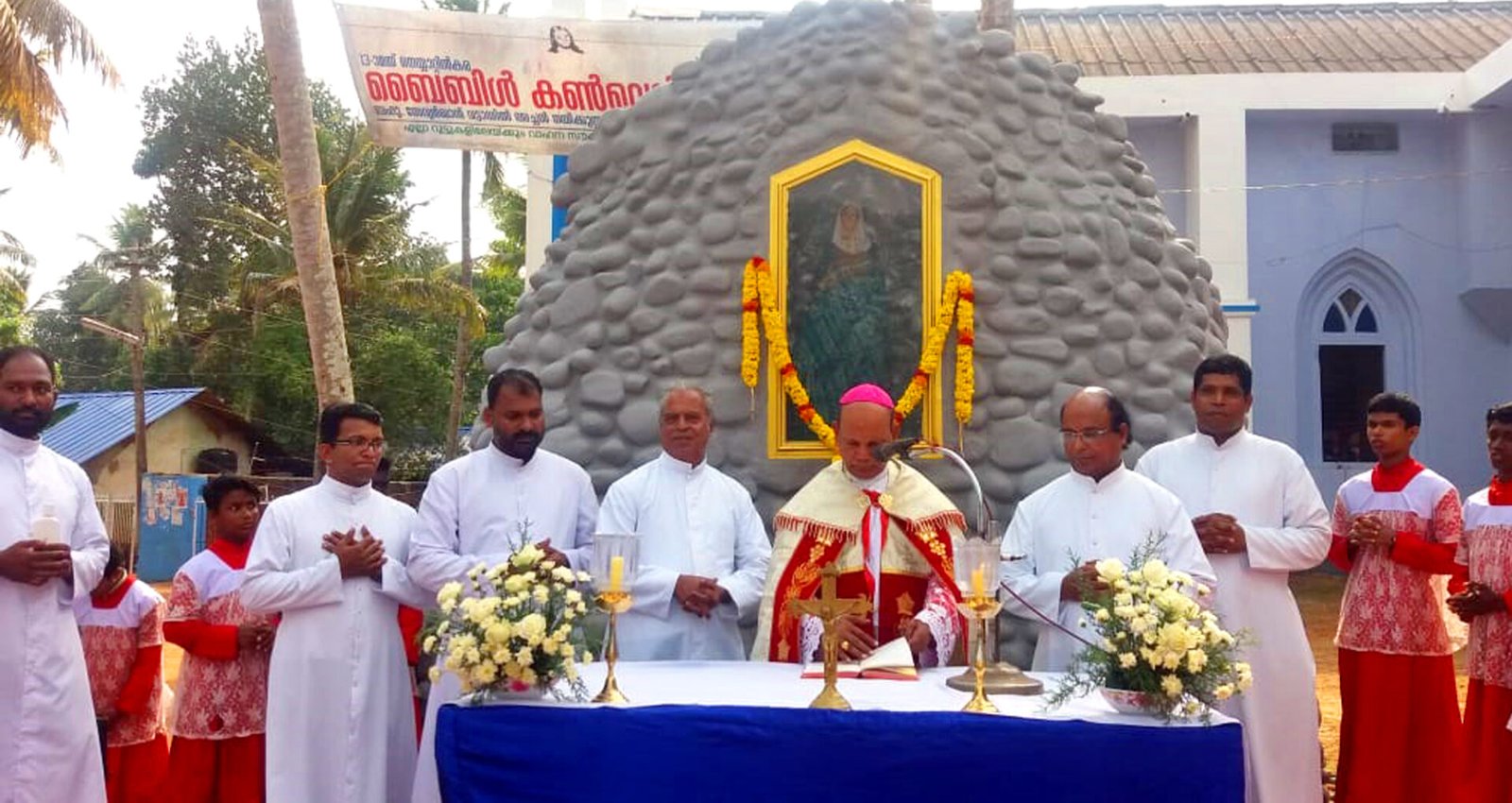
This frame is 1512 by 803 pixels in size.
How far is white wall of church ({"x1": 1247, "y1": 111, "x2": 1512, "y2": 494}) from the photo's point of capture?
1653 cm

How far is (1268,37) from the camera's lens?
60.4ft

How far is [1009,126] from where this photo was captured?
7176 mm

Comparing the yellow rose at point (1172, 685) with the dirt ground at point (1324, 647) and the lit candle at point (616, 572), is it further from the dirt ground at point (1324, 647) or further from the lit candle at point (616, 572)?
the dirt ground at point (1324, 647)

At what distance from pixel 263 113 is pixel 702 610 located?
25812 mm

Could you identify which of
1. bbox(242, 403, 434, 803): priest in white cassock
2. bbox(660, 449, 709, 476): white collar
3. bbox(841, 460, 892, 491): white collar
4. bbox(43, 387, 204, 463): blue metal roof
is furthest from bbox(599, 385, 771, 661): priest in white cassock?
bbox(43, 387, 204, 463): blue metal roof

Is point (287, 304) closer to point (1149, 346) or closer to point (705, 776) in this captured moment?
point (1149, 346)

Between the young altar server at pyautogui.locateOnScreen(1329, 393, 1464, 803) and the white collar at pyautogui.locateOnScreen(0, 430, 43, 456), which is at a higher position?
the white collar at pyautogui.locateOnScreen(0, 430, 43, 456)

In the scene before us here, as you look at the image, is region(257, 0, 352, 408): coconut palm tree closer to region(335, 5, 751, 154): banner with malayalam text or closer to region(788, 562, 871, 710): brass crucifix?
region(335, 5, 751, 154): banner with malayalam text

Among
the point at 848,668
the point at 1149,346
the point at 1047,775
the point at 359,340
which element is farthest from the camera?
the point at 359,340

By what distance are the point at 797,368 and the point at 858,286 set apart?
52 centimetres

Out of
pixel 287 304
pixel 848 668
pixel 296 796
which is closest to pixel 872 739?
pixel 848 668

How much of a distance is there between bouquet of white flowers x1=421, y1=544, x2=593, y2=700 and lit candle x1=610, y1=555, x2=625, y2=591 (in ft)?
0.33

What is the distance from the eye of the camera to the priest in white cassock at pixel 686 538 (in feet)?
16.6

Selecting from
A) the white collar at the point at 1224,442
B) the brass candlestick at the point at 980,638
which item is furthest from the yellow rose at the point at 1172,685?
the white collar at the point at 1224,442
